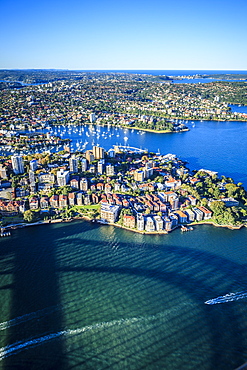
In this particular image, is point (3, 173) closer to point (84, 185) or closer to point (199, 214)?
point (84, 185)

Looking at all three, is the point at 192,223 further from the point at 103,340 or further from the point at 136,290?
the point at 103,340

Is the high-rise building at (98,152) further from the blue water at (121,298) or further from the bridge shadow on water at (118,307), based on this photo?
the bridge shadow on water at (118,307)

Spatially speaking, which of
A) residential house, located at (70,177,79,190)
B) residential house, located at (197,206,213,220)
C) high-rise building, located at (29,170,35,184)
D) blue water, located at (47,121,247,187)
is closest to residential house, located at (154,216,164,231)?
residential house, located at (197,206,213,220)

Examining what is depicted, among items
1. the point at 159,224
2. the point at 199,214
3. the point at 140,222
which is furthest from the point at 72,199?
the point at 199,214

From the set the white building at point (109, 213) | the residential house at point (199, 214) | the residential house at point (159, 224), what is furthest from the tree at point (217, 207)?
the white building at point (109, 213)

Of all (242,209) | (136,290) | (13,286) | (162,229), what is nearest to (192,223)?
(162,229)

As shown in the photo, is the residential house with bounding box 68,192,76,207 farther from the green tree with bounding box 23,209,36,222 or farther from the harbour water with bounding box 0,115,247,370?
the green tree with bounding box 23,209,36,222
